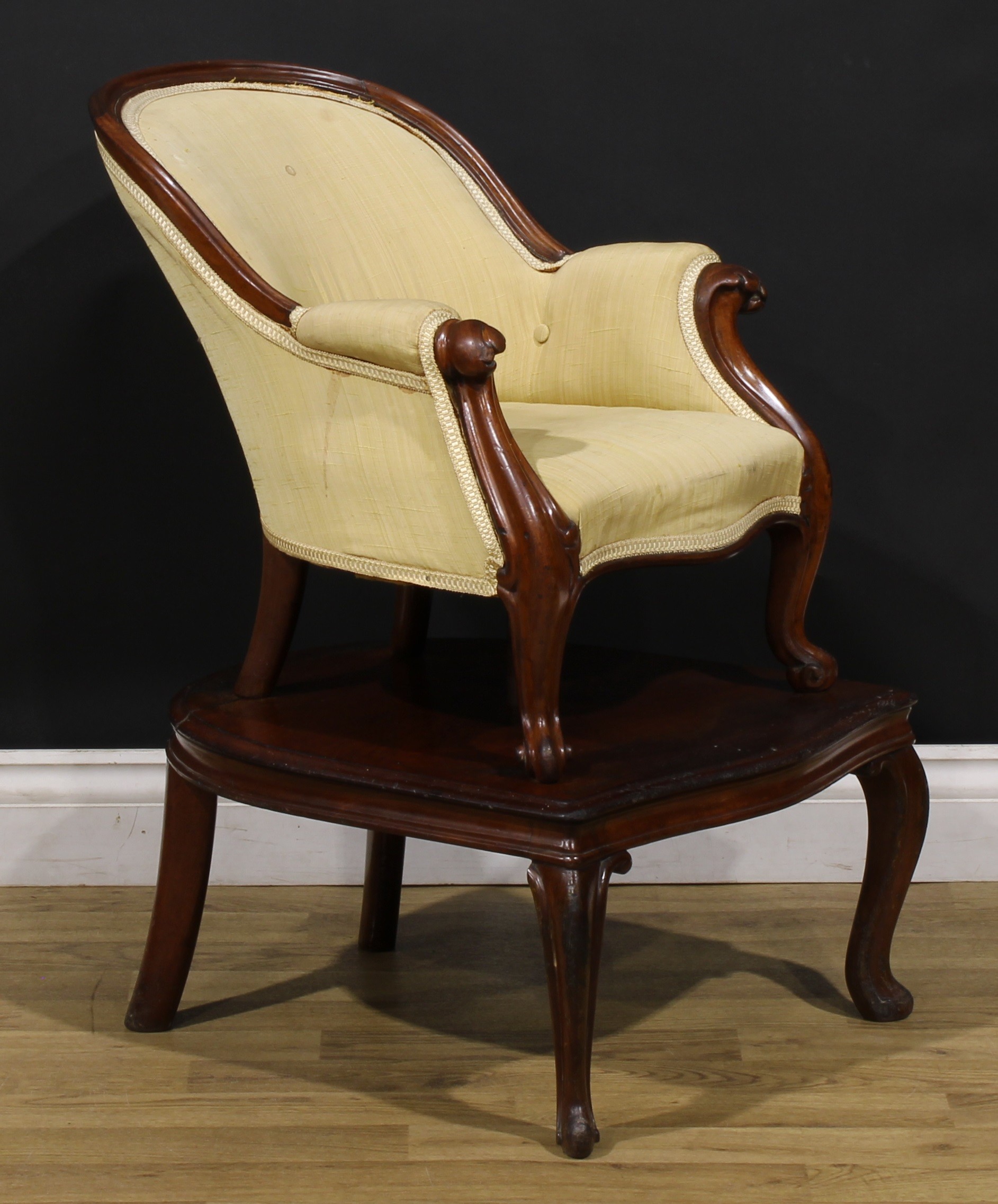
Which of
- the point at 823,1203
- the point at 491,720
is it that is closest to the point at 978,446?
the point at 491,720

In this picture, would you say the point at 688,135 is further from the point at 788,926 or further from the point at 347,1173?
the point at 347,1173

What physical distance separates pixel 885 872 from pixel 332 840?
2.95 ft

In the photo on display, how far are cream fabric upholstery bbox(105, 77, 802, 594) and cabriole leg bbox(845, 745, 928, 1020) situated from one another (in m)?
0.36

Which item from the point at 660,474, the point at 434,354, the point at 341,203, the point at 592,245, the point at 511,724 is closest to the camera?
the point at 434,354

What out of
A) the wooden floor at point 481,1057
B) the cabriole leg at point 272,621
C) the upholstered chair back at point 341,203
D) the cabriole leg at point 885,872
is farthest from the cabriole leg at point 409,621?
the cabriole leg at point 885,872

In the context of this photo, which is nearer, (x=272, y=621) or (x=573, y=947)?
(x=573, y=947)

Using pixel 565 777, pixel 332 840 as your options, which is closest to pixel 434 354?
pixel 565 777

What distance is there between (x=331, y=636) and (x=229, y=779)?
0.71 m

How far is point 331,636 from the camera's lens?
2.18 metres

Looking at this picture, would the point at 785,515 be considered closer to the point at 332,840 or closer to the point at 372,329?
the point at 372,329

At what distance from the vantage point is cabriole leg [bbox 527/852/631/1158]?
130cm

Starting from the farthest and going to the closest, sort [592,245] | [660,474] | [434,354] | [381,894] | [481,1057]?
[592,245] < [381,894] < [481,1057] < [660,474] < [434,354]

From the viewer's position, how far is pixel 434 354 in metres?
1.28

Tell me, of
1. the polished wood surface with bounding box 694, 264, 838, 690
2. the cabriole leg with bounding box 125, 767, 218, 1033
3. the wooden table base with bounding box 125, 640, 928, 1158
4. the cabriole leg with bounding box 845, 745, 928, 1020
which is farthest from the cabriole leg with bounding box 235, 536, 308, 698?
the cabriole leg with bounding box 845, 745, 928, 1020
